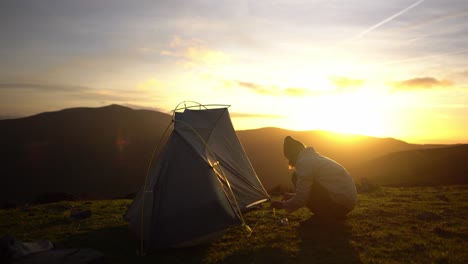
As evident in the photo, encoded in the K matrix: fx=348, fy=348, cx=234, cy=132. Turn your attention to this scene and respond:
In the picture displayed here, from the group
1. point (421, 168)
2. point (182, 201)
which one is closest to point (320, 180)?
point (182, 201)

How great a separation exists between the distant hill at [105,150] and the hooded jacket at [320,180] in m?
35.0

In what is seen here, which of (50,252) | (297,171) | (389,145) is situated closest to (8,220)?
(50,252)

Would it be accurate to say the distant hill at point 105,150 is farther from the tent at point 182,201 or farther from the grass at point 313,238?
the tent at point 182,201

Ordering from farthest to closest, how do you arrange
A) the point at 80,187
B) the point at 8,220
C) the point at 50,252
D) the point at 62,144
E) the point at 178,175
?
the point at 62,144, the point at 80,187, the point at 8,220, the point at 178,175, the point at 50,252

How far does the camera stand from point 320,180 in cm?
866

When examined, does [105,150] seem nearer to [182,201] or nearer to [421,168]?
[421,168]

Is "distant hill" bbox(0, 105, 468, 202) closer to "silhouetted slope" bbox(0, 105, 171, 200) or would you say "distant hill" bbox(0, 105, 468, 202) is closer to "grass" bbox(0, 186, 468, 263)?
"silhouetted slope" bbox(0, 105, 171, 200)

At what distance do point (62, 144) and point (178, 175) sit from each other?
87.3 metres

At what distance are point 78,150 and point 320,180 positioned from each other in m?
84.3

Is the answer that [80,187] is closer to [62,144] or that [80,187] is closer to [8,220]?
[62,144]

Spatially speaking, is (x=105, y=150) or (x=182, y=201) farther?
(x=105, y=150)

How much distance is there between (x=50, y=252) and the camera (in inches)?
304

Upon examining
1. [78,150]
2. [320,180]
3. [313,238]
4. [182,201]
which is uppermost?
[320,180]

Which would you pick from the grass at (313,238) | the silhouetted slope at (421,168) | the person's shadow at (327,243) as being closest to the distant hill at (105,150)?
the silhouetted slope at (421,168)
